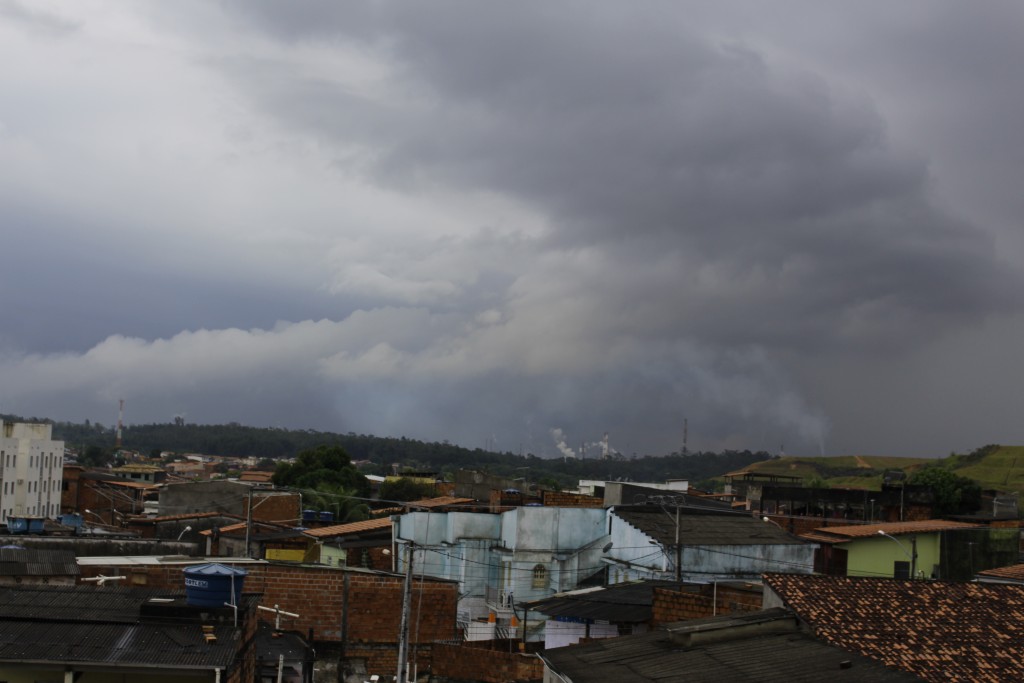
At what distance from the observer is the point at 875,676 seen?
42.8ft

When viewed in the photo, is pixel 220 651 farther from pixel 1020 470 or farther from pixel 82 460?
pixel 82 460

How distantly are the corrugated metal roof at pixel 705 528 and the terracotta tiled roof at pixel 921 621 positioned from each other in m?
18.3

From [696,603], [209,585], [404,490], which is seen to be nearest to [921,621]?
[696,603]

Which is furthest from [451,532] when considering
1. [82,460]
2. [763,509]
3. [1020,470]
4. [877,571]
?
[82,460]

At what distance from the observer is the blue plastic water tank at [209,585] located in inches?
648

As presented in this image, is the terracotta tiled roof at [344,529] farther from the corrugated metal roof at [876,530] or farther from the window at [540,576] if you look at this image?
the corrugated metal roof at [876,530]

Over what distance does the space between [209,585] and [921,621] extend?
439 inches

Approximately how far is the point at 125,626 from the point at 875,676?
35.2ft

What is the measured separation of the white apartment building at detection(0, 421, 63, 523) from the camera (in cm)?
8275

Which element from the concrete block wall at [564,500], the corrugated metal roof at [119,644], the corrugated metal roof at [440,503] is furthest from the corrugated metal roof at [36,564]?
the corrugated metal roof at [440,503]

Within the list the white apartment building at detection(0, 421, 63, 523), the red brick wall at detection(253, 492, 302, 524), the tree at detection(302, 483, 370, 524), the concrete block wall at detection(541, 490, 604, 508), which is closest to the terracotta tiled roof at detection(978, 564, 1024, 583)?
the concrete block wall at detection(541, 490, 604, 508)

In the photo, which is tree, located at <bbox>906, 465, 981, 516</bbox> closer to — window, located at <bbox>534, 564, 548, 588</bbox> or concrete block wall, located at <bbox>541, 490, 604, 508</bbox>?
concrete block wall, located at <bbox>541, 490, 604, 508</bbox>

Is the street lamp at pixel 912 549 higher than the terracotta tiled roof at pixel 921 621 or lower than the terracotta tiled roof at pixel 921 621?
lower

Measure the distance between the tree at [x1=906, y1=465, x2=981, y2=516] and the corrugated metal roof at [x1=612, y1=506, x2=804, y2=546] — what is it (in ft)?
99.2
